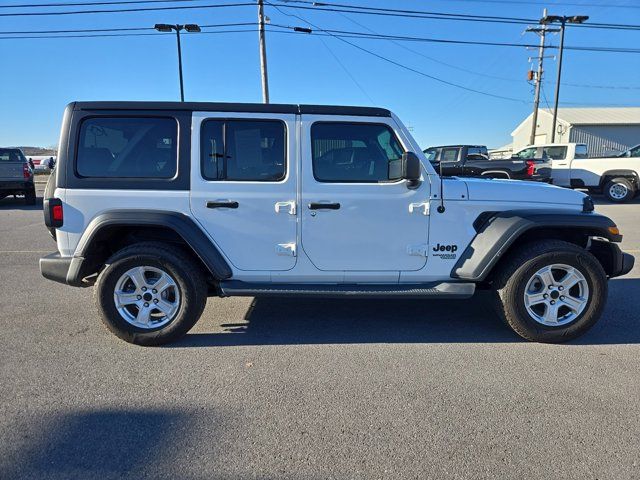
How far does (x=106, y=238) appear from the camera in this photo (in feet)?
12.0

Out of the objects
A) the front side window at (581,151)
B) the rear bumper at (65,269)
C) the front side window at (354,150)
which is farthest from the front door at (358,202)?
the front side window at (581,151)

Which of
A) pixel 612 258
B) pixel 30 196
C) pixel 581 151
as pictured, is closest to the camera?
pixel 612 258

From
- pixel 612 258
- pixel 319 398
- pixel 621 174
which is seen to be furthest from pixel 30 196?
pixel 621 174

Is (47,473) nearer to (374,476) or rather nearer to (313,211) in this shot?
(374,476)

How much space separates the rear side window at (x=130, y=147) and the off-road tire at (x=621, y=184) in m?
15.5

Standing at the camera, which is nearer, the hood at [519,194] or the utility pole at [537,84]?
the hood at [519,194]

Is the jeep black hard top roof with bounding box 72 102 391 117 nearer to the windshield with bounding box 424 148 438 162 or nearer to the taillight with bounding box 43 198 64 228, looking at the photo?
the taillight with bounding box 43 198 64 228

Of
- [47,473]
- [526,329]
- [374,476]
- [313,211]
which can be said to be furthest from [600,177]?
[47,473]

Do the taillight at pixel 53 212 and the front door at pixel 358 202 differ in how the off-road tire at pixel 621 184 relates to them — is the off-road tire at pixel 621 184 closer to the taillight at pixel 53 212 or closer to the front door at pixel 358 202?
the front door at pixel 358 202

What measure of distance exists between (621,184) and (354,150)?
14.4 m

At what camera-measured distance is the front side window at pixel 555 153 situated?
15.5 m

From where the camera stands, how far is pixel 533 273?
3613 millimetres

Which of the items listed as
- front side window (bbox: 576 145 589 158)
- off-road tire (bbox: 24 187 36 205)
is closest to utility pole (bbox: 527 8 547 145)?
front side window (bbox: 576 145 589 158)

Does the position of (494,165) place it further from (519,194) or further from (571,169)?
(519,194)
